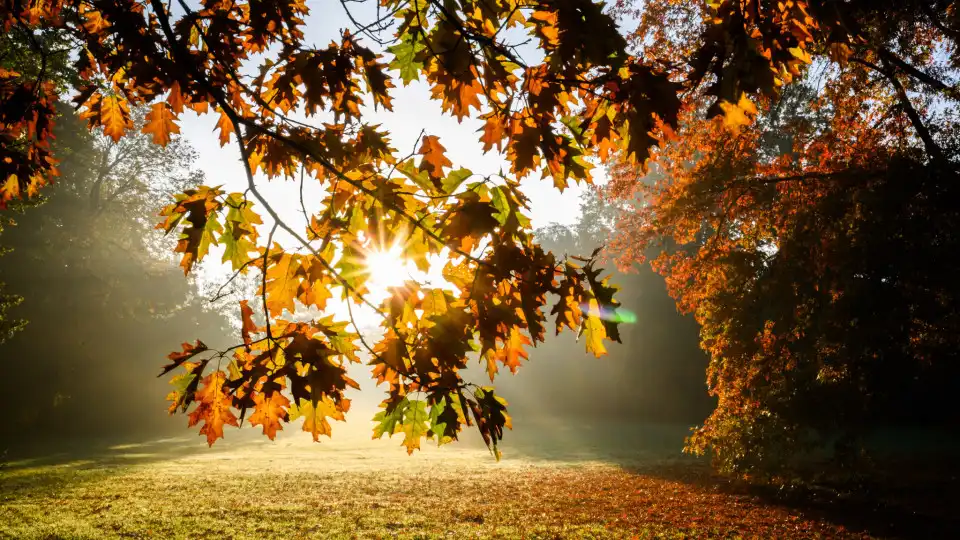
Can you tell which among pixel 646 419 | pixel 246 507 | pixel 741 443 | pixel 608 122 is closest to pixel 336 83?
pixel 608 122

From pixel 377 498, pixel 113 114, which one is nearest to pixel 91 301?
pixel 377 498

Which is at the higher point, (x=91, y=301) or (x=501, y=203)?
(x=91, y=301)

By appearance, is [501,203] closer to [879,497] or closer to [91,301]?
[879,497]

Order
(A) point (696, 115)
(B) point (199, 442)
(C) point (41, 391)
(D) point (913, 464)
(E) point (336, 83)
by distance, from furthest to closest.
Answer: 1. (B) point (199, 442)
2. (C) point (41, 391)
3. (D) point (913, 464)
4. (A) point (696, 115)
5. (E) point (336, 83)

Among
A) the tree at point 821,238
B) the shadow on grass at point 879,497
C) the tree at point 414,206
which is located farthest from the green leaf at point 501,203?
the shadow on grass at point 879,497

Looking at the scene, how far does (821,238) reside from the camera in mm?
8289

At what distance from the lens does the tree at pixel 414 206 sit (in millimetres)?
2324

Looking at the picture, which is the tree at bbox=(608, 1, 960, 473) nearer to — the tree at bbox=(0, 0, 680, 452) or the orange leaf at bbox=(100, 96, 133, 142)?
the tree at bbox=(0, 0, 680, 452)

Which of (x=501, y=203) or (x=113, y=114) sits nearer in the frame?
(x=501, y=203)

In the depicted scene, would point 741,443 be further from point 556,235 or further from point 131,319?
point 556,235

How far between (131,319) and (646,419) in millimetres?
26671

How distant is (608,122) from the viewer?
2605 mm

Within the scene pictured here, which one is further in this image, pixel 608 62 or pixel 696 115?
pixel 696 115

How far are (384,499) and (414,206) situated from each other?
834 cm
